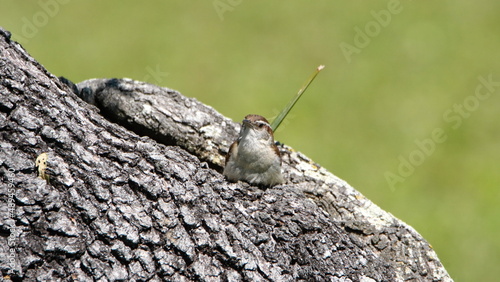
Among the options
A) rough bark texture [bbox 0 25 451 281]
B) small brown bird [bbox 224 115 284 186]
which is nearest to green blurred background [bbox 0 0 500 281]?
small brown bird [bbox 224 115 284 186]

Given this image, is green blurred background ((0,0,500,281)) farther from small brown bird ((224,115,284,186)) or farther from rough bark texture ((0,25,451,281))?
rough bark texture ((0,25,451,281))

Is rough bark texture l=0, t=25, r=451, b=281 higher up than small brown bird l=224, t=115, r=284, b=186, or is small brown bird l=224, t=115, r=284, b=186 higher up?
small brown bird l=224, t=115, r=284, b=186

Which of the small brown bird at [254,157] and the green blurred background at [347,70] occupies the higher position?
the green blurred background at [347,70]

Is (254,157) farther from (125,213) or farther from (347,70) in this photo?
(347,70)

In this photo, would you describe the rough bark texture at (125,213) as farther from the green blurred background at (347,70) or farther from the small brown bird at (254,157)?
the green blurred background at (347,70)

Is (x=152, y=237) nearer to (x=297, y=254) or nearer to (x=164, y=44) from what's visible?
(x=297, y=254)

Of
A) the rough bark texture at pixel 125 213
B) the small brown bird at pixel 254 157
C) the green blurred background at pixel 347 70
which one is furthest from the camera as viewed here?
the green blurred background at pixel 347 70

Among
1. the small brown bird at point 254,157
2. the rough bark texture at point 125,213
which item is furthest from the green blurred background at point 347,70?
the rough bark texture at point 125,213
